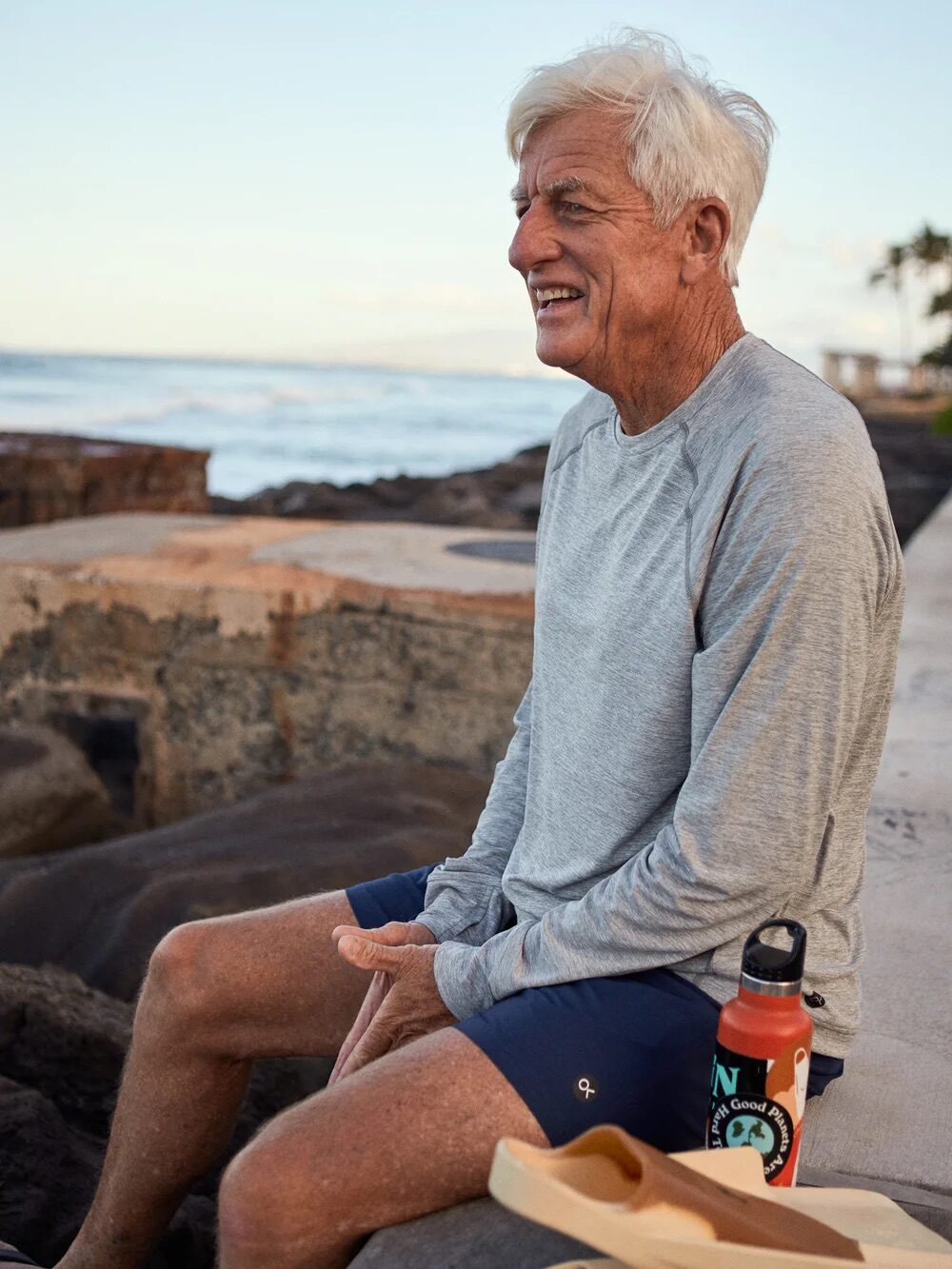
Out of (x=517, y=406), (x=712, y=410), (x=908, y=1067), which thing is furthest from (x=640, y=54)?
(x=517, y=406)

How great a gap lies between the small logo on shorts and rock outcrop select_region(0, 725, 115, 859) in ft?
11.3

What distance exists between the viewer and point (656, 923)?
5.90 ft

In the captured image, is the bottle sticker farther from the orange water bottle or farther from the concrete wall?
the concrete wall

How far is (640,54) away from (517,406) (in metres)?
59.1

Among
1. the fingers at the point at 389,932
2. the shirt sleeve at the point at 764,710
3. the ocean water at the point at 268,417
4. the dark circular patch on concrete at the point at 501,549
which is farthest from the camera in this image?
the ocean water at the point at 268,417

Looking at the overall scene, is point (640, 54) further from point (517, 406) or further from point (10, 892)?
point (517, 406)

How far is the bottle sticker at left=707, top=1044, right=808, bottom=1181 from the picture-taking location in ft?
5.30

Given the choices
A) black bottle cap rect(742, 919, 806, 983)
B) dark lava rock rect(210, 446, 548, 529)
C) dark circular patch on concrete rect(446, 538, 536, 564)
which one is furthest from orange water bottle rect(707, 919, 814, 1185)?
dark lava rock rect(210, 446, 548, 529)

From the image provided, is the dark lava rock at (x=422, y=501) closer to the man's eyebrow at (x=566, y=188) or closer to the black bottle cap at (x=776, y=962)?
the man's eyebrow at (x=566, y=188)

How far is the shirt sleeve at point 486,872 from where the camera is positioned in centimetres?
219

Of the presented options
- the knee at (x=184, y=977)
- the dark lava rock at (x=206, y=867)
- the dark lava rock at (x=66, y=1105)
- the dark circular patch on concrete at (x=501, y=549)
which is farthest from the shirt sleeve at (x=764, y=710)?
the dark circular patch on concrete at (x=501, y=549)

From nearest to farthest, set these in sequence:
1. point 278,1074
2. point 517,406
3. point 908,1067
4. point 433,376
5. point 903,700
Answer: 1. point 908,1067
2. point 278,1074
3. point 903,700
4. point 517,406
5. point 433,376

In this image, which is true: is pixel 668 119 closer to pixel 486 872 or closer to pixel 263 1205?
pixel 486 872

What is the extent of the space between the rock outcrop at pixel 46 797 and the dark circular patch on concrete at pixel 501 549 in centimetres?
178
